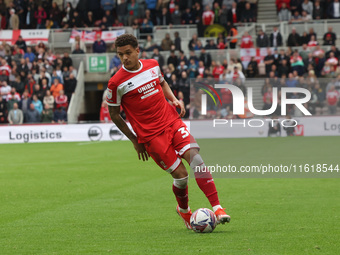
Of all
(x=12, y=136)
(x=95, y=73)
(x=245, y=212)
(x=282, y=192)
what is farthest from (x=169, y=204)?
(x=95, y=73)

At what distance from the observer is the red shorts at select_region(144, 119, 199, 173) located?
802cm

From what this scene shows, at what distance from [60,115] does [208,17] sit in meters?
9.73

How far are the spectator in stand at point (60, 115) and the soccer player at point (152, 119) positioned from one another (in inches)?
888

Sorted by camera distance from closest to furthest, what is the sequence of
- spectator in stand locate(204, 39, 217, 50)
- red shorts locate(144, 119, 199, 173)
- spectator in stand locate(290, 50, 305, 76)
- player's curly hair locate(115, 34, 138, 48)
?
player's curly hair locate(115, 34, 138, 48) < red shorts locate(144, 119, 199, 173) < spectator in stand locate(290, 50, 305, 76) < spectator in stand locate(204, 39, 217, 50)

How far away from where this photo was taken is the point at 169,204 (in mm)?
10680

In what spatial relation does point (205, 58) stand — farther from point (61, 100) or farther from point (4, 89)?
point (4, 89)

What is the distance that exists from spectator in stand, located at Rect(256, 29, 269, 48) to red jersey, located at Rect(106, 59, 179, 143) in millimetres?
24397

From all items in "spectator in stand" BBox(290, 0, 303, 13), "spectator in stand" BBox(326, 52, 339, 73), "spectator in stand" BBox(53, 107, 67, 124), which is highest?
"spectator in stand" BBox(290, 0, 303, 13)

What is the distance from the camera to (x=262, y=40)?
3216cm

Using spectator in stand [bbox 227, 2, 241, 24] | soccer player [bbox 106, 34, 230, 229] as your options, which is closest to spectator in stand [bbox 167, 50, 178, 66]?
spectator in stand [bbox 227, 2, 241, 24]

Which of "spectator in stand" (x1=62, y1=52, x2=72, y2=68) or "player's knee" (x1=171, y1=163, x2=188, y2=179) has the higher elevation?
"player's knee" (x1=171, y1=163, x2=188, y2=179)

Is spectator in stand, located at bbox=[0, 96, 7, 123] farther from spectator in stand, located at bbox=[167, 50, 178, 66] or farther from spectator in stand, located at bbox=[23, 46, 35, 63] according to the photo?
spectator in stand, located at bbox=[167, 50, 178, 66]

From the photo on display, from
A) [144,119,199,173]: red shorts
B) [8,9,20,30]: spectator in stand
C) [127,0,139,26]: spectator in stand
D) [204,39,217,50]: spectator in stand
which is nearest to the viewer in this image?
[144,119,199,173]: red shorts

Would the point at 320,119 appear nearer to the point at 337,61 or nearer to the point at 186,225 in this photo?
the point at 337,61
